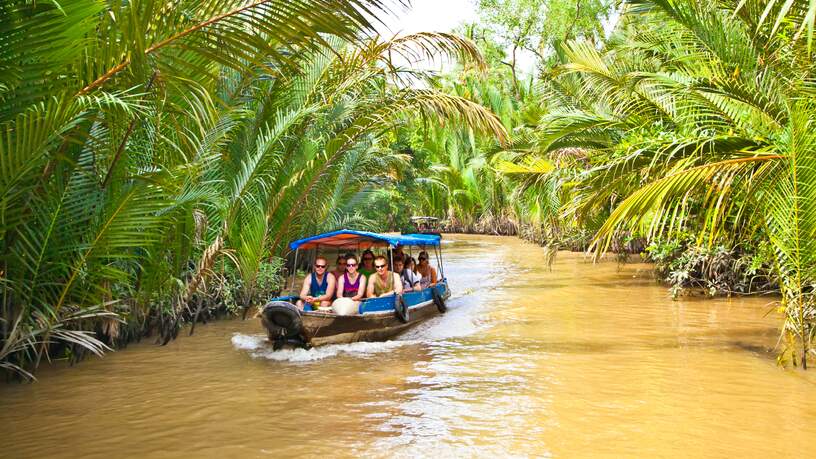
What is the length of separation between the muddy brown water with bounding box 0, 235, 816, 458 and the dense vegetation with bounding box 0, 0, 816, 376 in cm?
64

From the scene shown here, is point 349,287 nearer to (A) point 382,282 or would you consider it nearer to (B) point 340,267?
(A) point 382,282

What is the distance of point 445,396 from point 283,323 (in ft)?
9.68

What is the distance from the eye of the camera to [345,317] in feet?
34.7

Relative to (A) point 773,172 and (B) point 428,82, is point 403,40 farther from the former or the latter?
(A) point 773,172

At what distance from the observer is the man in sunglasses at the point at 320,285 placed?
11.4 meters

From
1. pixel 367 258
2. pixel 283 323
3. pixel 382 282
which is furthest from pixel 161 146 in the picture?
pixel 367 258

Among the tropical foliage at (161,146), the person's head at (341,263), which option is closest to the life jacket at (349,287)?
the person's head at (341,263)

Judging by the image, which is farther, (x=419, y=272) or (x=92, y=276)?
(x=419, y=272)

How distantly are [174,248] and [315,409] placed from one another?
3810mm

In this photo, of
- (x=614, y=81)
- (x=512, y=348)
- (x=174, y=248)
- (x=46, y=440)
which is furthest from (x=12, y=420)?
(x=614, y=81)

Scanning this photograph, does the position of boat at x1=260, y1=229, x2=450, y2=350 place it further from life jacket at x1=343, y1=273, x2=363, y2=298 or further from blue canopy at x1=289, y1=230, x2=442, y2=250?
life jacket at x1=343, y1=273, x2=363, y2=298

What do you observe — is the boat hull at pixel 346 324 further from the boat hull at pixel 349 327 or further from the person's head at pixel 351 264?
the person's head at pixel 351 264

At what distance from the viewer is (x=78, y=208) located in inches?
307

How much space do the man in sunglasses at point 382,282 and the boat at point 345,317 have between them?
0.22 metres
